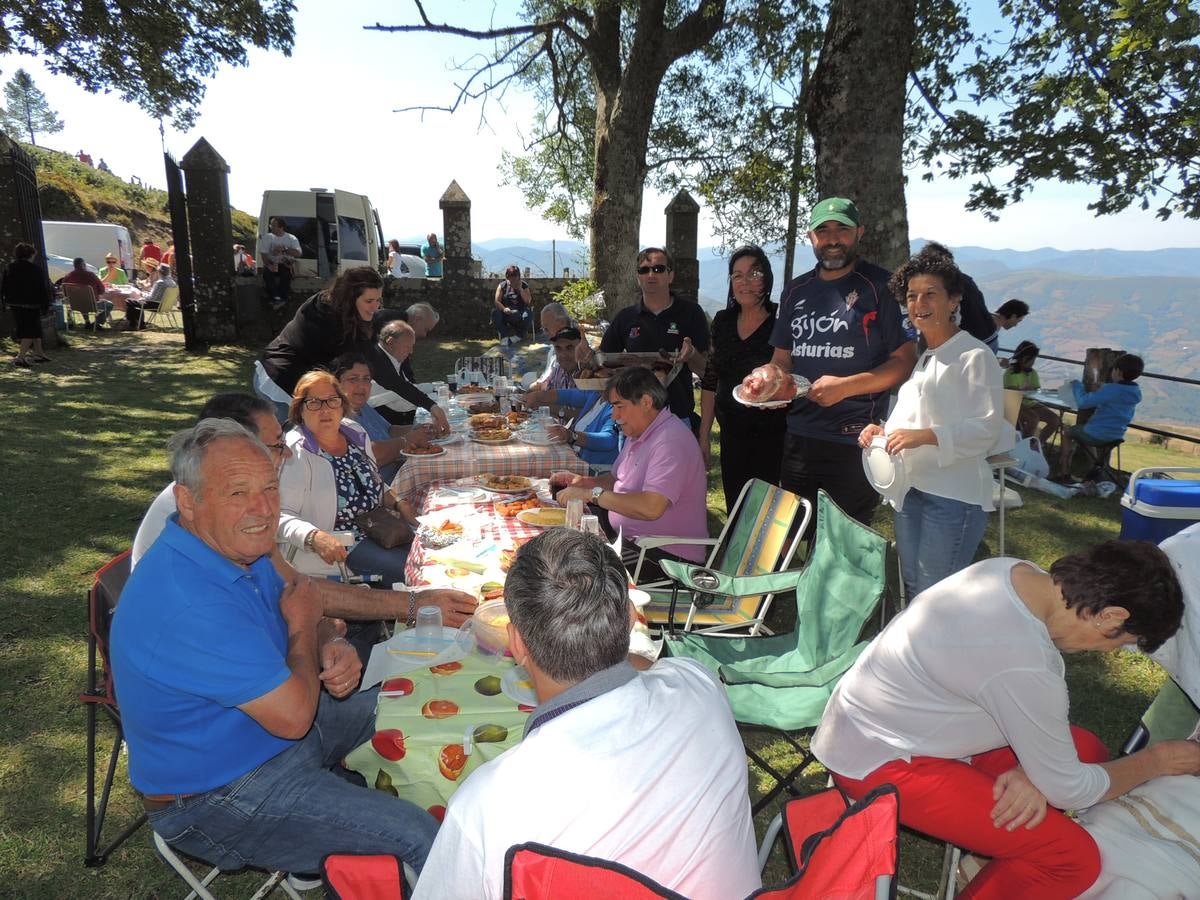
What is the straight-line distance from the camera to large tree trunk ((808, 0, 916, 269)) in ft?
16.9

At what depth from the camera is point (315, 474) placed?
3.55 meters

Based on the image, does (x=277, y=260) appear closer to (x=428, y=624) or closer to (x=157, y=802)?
(x=428, y=624)

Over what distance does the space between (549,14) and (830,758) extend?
633 inches

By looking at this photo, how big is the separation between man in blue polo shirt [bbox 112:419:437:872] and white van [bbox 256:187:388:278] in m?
13.7

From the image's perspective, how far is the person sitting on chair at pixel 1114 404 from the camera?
741 centimetres

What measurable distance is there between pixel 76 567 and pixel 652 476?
13.8 ft

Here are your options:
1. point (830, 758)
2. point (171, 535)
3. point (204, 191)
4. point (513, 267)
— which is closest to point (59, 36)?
point (204, 191)

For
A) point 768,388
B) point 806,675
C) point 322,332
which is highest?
point 322,332

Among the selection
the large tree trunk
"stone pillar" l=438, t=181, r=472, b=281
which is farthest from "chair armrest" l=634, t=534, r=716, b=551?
"stone pillar" l=438, t=181, r=472, b=281

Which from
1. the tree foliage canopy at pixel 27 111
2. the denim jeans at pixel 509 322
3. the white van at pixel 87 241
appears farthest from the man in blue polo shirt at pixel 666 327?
the tree foliage canopy at pixel 27 111

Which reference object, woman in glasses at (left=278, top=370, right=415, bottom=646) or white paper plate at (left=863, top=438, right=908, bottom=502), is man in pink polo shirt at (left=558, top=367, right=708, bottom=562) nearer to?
white paper plate at (left=863, top=438, right=908, bottom=502)

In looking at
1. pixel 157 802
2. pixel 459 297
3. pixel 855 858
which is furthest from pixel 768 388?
pixel 459 297

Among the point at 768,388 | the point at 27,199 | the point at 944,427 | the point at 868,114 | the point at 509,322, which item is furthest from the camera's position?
the point at 509,322

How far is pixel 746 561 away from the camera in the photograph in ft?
12.2
